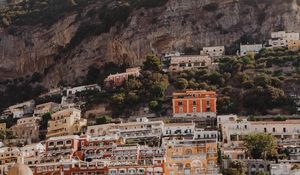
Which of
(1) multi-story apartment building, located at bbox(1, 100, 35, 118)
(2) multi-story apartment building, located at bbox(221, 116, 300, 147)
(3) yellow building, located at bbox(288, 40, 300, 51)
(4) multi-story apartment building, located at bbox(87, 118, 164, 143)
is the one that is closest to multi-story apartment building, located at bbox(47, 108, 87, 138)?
(4) multi-story apartment building, located at bbox(87, 118, 164, 143)

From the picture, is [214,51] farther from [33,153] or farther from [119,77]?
[33,153]

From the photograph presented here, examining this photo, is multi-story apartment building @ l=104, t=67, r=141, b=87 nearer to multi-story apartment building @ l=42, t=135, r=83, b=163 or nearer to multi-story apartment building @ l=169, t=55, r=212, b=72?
multi-story apartment building @ l=169, t=55, r=212, b=72

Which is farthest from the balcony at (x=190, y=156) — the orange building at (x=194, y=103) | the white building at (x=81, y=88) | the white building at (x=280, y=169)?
the white building at (x=81, y=88)

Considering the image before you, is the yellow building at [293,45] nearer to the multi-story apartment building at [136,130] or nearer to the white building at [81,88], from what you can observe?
the white building at [81,88]

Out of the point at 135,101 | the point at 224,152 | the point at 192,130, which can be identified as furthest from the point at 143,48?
the point at 224,152

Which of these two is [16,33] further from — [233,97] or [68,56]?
[233,97]

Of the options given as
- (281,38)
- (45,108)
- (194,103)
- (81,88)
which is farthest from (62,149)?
(281,38)
